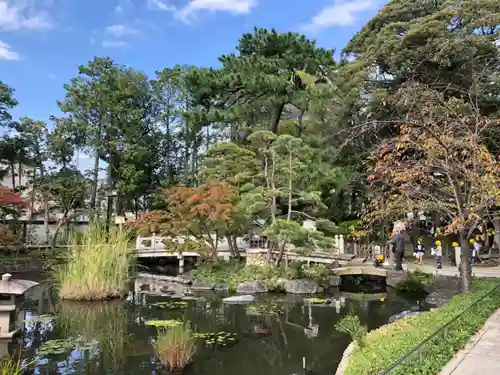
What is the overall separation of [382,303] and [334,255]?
390 cm

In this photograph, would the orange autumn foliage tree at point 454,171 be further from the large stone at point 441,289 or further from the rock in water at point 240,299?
the rock in water at point 240,299

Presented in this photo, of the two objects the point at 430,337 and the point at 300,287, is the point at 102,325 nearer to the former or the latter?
the point at 300,287

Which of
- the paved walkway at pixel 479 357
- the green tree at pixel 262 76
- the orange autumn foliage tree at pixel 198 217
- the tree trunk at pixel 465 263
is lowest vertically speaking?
the paved walkway at pixel 479 357

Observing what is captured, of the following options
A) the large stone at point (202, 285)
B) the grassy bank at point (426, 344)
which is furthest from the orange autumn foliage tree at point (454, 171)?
the large stone at point (202, 285)

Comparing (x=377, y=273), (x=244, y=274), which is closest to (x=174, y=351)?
(x=244, y=274)

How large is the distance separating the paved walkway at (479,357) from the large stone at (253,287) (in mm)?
7564

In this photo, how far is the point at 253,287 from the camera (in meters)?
12.7

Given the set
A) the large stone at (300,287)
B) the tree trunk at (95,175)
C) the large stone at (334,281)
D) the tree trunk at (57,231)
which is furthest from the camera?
the tree trunk at (95,175)

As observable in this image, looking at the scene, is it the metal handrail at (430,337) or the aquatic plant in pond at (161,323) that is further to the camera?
the aquatic plant in pond at (161,323)

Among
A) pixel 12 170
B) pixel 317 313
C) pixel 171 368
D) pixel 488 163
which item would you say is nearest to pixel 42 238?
pixel 12 170

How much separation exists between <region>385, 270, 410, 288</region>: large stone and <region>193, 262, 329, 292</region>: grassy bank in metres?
1.87

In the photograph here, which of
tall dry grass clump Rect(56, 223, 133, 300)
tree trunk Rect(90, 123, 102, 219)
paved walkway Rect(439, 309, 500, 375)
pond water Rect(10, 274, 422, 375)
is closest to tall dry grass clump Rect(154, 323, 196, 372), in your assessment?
pond water Rect(10, 274, 422, 375)

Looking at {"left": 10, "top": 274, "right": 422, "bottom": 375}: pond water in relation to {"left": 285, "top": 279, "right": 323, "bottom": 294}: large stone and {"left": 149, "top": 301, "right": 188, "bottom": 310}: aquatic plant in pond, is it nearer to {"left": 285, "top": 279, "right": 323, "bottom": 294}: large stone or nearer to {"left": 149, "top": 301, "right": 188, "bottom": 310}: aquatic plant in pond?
{"left": 149, "top": 301, "right": 188, "bottom": 310}: aquatic plant in pond

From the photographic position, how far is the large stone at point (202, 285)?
1338cm
